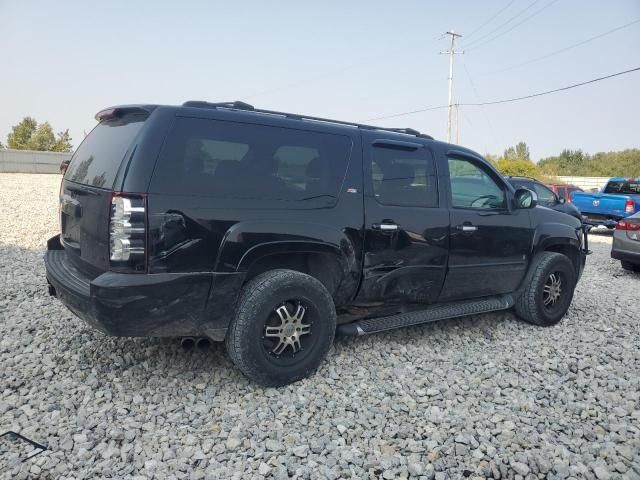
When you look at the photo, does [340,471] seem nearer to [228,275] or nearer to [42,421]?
[228,275]

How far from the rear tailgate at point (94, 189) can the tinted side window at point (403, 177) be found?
1848 mm

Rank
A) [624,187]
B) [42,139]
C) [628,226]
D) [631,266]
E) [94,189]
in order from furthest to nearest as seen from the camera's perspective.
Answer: [42,139] → [624,187] → [631,266] → [628,226] → [94,189]

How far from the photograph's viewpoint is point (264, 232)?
3.41 m

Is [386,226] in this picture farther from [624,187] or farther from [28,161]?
[28,161]

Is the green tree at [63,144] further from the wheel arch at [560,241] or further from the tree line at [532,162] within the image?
the wheel arch at [560,241]

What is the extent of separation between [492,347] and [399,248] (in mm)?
1430

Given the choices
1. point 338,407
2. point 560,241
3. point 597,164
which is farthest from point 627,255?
point 597,164

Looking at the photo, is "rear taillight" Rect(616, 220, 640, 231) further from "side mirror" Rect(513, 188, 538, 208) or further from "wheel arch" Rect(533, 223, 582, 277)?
"side mirror" Rect(513, 188, 538, 208)

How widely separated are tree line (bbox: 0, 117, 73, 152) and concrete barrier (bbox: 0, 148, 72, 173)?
17928 mm

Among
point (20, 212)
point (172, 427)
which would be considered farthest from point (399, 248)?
point (20, 212)

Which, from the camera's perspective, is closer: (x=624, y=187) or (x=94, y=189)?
(x=94, y=189)

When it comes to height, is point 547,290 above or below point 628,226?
below

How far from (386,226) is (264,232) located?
3.60ft

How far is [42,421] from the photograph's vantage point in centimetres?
305
